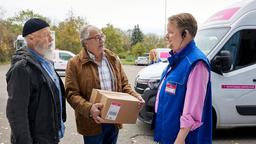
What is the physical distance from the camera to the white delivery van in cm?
646

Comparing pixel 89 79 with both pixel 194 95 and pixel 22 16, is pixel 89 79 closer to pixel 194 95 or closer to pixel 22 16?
pixel 194 95

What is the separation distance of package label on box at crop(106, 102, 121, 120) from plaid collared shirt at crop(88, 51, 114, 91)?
0.40m

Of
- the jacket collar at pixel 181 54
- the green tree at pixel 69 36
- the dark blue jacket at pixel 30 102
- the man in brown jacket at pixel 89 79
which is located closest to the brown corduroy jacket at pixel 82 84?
the man in brown jacket at pixel 89 79

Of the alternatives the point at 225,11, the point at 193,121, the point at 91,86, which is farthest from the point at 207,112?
the point at 225,11

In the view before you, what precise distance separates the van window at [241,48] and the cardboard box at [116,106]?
3397mm

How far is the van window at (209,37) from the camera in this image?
662 cm

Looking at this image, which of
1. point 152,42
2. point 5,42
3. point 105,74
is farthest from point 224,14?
point 152,42

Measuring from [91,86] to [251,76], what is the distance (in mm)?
3737

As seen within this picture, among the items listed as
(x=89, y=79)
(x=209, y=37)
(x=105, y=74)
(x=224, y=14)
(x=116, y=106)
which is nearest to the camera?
(x=116, y=106)

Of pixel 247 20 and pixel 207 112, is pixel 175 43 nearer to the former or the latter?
pixel 207 112

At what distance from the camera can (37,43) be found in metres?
3.24

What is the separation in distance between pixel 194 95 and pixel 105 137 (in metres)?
1.46

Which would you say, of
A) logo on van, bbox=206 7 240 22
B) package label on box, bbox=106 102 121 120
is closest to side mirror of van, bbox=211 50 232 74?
logo on van, bbox=206 7 240 22

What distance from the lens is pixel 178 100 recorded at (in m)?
2.93
